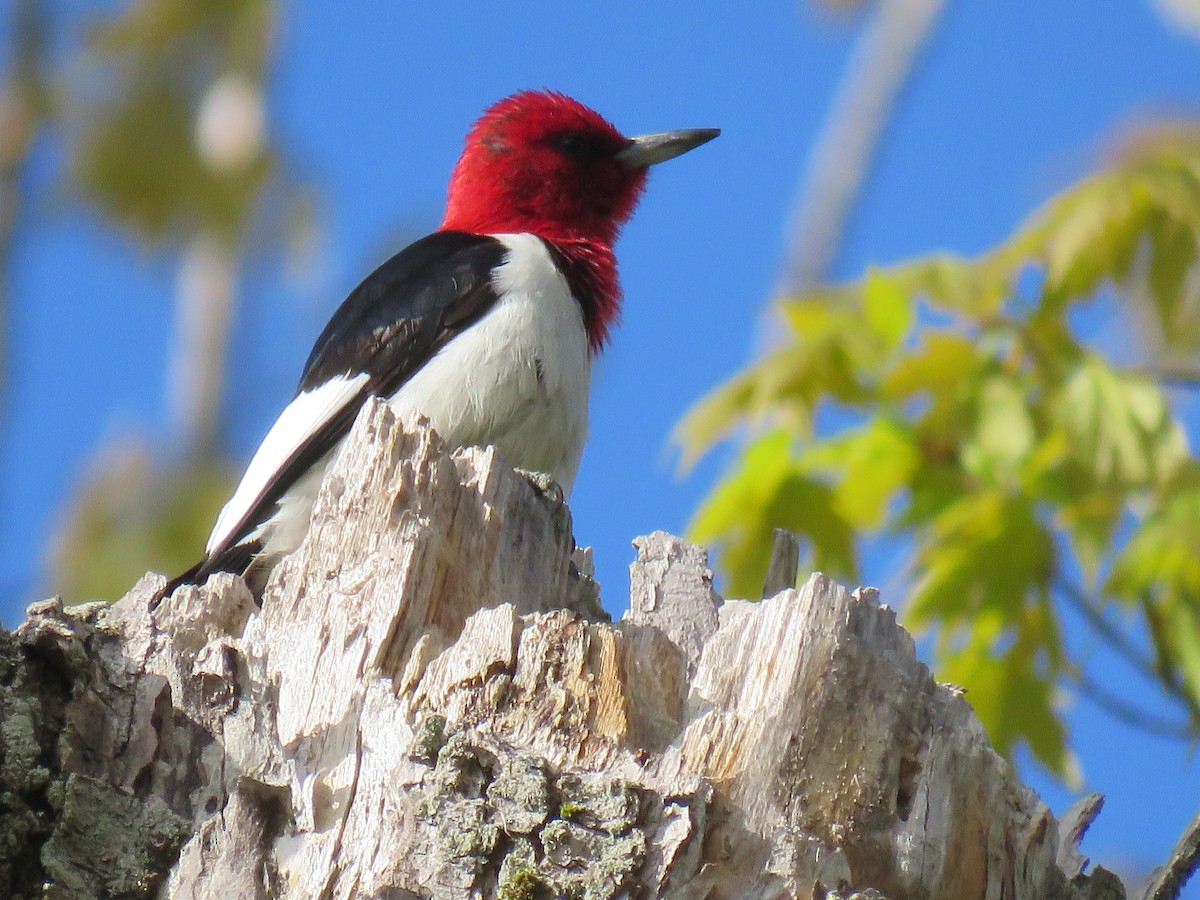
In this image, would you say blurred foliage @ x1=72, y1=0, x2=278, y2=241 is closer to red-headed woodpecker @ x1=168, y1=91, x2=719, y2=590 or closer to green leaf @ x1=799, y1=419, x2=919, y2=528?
red-headed woodpecker @ x1=168, y1=91, x2=719, y2=590

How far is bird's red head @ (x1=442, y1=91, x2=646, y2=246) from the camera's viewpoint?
17.6 ft

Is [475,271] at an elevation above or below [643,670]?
above

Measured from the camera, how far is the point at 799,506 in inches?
163

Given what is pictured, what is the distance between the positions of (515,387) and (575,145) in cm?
171

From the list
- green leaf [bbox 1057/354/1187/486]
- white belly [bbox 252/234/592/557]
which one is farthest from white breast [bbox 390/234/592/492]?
green leaf [bbox 1057/354/1187/486]

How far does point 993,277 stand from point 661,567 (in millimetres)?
1464

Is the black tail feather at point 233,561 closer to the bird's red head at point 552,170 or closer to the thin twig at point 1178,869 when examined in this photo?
the bird's red head at point 552,170

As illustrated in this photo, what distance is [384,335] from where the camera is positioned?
14.4 feet

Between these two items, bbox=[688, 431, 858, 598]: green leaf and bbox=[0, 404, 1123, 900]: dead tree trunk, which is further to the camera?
bbox=[688, 431, 858, 598]: green leaf

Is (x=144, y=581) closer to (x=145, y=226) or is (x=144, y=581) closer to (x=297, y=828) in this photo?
(x=297, y=828)

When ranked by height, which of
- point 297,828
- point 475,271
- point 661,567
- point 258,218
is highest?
point 258,218

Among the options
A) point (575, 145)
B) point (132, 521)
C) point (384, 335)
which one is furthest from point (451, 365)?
point (132, 521)

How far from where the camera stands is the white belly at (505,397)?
4109 mm

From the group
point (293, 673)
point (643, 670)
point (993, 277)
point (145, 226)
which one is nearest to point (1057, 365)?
Answer: point (993, 277)
